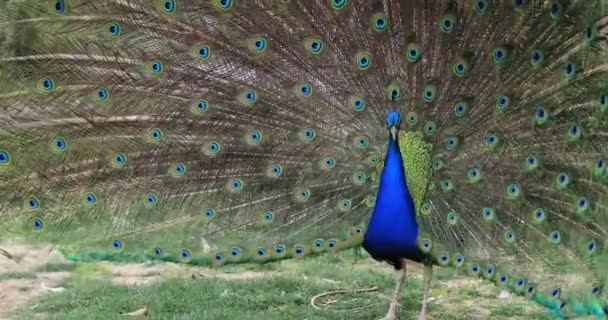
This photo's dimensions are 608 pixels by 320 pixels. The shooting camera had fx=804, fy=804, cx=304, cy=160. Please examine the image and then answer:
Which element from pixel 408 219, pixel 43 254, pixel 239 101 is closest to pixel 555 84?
pixel 408 219

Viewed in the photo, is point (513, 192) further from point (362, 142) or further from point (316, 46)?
point (316, 46)

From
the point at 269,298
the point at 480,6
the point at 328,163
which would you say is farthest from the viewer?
the point at 269,298

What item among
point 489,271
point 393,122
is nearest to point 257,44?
point 393,122

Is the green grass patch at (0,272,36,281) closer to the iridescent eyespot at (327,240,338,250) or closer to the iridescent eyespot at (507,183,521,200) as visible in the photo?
the iridescent eyespot at (327,240,338,250)

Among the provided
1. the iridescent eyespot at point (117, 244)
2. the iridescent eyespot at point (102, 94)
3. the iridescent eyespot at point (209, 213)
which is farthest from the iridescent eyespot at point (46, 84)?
the iridescent eyespot at point (209, 213)

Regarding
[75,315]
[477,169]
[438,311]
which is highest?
[477,169]

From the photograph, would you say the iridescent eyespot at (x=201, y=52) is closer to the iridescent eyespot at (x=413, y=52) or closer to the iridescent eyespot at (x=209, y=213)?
the iridescent eyespot at (x=209, y=213)

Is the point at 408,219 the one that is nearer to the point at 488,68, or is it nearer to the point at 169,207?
the point at 488,68
